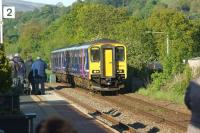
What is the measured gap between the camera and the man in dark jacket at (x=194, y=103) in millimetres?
5152

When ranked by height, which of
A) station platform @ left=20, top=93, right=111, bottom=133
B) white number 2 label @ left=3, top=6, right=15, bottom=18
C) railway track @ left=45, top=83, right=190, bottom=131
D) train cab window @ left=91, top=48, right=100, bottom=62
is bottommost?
railway track @ left=45, top=83, right=190, bottom=131

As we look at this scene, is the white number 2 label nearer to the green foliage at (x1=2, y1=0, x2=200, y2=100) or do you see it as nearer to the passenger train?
the green foliage at (x1=2, y1=0, x2=200, y2=100)

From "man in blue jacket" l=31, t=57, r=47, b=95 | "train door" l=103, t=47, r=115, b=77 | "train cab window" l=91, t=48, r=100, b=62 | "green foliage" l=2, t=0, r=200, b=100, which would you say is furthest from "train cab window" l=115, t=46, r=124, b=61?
"man in blue jacket" l=31, t=57, r=47, b=95

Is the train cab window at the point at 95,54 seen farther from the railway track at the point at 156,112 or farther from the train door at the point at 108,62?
the railway track at the point at 156,112

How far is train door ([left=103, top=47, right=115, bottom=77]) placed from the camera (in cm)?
3253

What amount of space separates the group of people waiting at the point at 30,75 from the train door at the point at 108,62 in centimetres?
→ 397

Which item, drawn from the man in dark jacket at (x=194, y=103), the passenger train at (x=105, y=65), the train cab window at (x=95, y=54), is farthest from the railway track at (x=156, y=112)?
the man in dark jacket at (x=194, y=103)

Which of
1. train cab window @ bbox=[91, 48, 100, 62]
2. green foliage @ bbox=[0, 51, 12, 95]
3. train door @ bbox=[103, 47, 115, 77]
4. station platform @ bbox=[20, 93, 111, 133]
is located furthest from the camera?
train cab window @ bbox=[91, 48, 100, 62]

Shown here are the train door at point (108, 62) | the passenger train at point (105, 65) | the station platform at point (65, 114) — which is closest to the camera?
the station platform at point (65, 114)

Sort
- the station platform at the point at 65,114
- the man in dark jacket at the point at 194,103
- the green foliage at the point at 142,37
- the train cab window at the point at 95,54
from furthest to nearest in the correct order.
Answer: the train cab window at the point at 95,54 → the green foliage at the point at 142,37 → the station platform at the point at 65,114 → the man in dark jacket at the point at 194,103

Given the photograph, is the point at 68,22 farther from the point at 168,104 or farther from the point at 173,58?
the point at 168,104

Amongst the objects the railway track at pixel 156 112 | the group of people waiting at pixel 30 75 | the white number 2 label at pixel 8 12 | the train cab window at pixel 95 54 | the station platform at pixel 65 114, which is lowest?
the railway track at pixel 156 112

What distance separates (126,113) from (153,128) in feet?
16.0

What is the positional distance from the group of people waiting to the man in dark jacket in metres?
21.1
